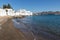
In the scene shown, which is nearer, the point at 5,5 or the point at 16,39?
the point at 16,39

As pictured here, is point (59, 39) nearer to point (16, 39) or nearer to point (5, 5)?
point (16, 39)

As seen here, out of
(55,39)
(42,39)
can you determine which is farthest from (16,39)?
(55,39)

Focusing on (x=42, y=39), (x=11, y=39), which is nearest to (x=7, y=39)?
(x=11, y=39)

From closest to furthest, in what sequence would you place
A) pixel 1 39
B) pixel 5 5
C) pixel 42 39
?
pixel 1 39 → pixel 42 39 → pixel 5 5

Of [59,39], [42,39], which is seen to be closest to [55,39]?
[59,39]

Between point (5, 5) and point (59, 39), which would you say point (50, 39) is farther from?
point (5, 5)

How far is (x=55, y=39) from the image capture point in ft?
45.1

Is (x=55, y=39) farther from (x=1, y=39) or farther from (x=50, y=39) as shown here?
(x=1, y=39)

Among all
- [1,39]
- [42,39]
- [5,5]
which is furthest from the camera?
[5,5]

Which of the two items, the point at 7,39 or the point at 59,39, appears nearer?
the point at 7,39

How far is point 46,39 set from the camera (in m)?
13.7

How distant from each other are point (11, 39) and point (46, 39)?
A: 3.53m

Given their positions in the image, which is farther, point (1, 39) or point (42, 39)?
point (42, 39)

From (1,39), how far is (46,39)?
14.4 ft
